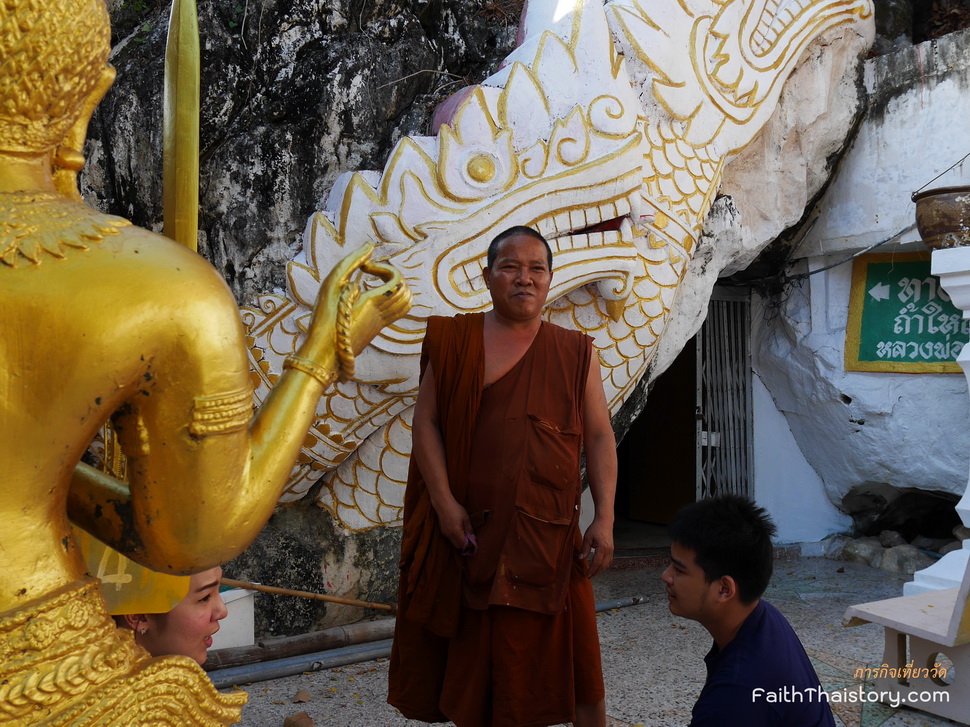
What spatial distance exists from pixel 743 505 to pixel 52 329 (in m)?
1.48

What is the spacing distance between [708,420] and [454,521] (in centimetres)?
402

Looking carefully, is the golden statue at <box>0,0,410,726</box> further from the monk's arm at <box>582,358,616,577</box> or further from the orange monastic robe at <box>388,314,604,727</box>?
the monk's arm at <box>582,358,616,577</box>

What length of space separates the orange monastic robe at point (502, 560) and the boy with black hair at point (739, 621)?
52 cm

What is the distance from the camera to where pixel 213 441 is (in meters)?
1.16

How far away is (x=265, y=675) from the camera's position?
10.7 feet

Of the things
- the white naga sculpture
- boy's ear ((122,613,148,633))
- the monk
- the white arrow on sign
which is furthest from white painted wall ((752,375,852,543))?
boy's ear ((122,613,148,633))

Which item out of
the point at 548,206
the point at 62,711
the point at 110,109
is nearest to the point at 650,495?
the point at 548,206

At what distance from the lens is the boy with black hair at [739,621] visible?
5.54 feet

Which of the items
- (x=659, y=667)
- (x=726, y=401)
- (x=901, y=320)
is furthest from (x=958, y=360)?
(x=659, y=667)

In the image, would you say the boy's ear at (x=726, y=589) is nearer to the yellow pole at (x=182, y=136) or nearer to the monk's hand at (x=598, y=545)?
the monk's hand at (x=598, y=545)

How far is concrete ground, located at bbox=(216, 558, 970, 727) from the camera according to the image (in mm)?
3051

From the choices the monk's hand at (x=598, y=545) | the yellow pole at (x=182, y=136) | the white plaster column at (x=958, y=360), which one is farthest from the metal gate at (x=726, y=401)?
the yellow pole at (x=182, y=136)

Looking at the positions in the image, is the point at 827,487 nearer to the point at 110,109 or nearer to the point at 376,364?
the point at 376,364

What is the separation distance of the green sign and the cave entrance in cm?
83
